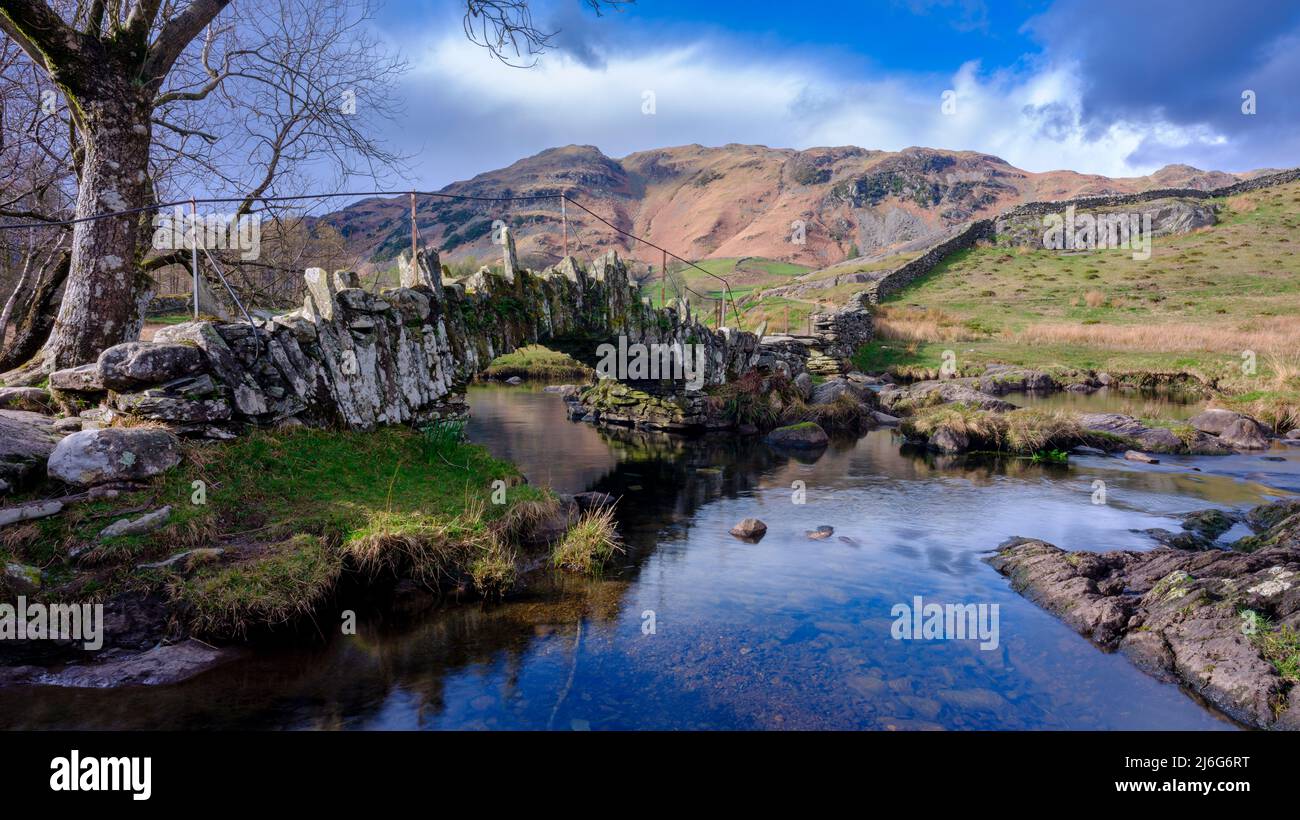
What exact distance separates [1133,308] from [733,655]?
1903 inches

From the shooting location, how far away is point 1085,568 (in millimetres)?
11094

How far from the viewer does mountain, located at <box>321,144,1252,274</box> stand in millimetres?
131875

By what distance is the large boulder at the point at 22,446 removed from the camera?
8.75m

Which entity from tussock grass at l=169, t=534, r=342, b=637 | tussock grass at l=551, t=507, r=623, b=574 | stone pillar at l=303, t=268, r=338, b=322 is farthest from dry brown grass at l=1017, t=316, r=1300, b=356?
tussock grass at l=169, t=534, r=342, b=637

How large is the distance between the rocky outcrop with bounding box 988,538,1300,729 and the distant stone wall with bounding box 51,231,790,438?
11634 mm

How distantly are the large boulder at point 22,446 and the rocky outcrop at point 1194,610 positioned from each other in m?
13.9

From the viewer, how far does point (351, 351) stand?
42.1ft

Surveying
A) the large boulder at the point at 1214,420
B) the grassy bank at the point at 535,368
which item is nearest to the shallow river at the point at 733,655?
the large boulder at the point at 1214,420

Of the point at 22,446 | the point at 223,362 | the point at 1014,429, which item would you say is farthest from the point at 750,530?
the point at 1014,429
